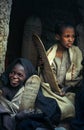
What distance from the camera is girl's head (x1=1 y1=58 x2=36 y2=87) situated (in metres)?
7.29

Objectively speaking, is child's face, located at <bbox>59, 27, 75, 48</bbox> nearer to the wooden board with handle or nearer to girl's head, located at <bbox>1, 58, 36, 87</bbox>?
the wooden board with handle

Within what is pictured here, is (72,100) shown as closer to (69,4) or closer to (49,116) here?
(49,116)

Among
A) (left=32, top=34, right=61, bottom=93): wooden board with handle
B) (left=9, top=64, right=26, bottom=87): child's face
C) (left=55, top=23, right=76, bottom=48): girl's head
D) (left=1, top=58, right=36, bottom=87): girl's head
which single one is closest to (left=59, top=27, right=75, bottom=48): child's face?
(left=55, top=23, right=76, bottom=48): girl's head

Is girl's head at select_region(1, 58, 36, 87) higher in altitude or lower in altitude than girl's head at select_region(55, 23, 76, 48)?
lower

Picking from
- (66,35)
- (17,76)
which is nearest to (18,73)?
(17,76)

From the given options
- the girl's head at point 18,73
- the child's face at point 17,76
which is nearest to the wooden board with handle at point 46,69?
the girl's head at point 18,73

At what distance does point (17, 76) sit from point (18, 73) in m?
0.04

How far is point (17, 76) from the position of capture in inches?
287

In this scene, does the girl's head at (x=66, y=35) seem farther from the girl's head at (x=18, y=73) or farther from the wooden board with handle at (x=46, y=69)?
the girl's head at (x=18, y=73)

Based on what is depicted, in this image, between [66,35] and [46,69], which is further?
[66,35]

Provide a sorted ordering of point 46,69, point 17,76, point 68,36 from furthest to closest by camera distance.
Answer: point 68,36 → point 46,69 → point 17,76

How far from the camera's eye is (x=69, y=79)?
796 cm

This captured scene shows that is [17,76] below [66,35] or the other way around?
below

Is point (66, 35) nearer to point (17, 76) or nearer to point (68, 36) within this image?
point (68, 36)
